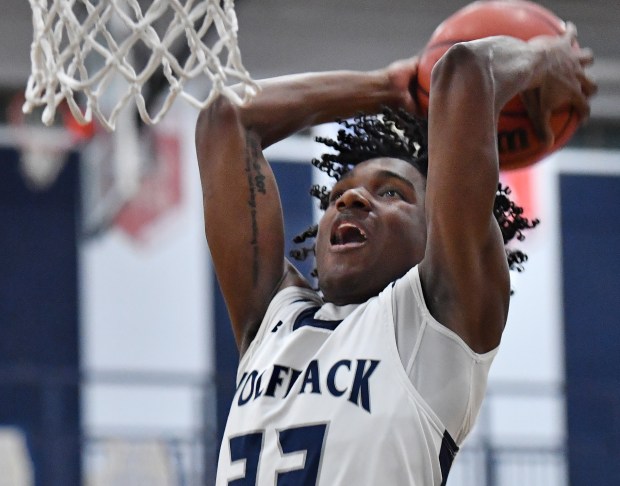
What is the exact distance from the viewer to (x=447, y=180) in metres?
2.60

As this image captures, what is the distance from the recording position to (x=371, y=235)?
2.87 m

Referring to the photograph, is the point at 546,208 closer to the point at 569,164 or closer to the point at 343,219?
the point at 569,164

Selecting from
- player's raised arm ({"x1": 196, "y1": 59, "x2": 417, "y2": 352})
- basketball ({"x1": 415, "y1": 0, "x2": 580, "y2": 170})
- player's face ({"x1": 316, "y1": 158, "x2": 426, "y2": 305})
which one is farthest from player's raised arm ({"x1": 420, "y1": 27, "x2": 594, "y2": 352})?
player's raised arm ({"x1": 196, "y1": 59, "x2": 417, "y2": 352})

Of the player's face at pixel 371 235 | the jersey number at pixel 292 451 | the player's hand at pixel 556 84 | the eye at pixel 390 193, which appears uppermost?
the player's hand at pixel 556 84

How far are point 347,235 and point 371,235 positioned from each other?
63 mm

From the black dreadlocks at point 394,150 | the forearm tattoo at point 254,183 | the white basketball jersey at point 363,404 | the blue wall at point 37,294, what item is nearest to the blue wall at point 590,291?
the blue wall at point 37,294

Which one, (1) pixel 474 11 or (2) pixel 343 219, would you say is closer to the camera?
(2) pixel 343 219

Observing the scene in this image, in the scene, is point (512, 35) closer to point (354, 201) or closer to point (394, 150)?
point (394, 150)

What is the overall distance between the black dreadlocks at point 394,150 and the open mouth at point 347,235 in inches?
9.8

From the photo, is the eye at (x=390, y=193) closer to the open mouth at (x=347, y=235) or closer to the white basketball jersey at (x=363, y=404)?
the open mouth at (x=347, y=235)

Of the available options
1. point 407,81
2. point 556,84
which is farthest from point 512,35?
point 407,81

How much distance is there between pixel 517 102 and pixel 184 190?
5897mm

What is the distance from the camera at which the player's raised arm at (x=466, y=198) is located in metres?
A: 2.59

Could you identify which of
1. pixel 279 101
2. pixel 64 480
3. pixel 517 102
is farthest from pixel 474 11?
pixel 64 480
